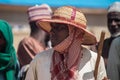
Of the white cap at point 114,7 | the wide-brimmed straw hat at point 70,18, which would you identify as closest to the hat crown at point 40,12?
the white cap at point 114,7

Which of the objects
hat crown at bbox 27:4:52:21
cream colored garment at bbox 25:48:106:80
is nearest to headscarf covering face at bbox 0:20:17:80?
cream colored garment at bbox 25:48:106:80

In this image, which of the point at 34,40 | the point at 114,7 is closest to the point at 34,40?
the point at 34,40

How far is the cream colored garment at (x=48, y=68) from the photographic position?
5176mm

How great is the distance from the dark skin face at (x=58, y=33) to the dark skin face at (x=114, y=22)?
2.00 meters

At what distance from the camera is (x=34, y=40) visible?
7070 millimetres

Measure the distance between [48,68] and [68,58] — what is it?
213 millimetres

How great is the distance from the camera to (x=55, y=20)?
519 centimetres

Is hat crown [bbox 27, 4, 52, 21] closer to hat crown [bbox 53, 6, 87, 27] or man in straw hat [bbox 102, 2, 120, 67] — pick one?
man in straw hat [bbox 102, 2, 120, 67]

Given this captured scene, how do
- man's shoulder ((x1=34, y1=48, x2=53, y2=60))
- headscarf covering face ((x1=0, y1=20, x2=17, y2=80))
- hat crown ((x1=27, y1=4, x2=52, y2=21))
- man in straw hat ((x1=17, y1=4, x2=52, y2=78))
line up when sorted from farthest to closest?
hat crown ((x1=27, y1=4, x2=52, y2=21))
man in straw hat ((x1=17, y1=4, x2=52, y2=78))
headscarf covering face ((x1=0, y1=20, x2=17, y2=80))
man's shoulder ((x1=34, y1=48, x2=53, y2=60))

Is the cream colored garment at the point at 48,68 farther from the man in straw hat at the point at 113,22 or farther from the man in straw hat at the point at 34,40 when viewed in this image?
the man in straw hat at the point at 113,22

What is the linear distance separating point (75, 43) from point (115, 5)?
7.38ft

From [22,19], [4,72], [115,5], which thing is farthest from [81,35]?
[22,19]

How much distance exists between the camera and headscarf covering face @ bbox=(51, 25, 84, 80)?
5.17 metres

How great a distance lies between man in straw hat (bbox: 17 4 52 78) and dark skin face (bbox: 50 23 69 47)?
1.19 meters
